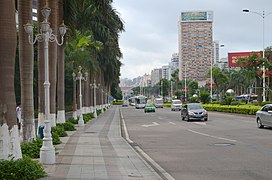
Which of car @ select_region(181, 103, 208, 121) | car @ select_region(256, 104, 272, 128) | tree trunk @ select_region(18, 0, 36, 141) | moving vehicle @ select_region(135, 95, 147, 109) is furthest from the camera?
moving vehicle @ select_region(135, 95, 147, 109)

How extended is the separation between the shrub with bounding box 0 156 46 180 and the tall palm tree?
0.30 meters

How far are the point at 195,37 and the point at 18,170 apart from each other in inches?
4140

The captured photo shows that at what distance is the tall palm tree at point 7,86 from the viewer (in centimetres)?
891

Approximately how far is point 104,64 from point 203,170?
4233cm

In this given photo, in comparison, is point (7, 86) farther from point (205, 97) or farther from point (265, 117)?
point (205, 97)

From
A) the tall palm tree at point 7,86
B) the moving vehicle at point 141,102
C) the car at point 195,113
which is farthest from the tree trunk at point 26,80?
the moving vehicle at point 141,102

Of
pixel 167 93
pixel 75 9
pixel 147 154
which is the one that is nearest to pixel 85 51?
pixel 75 9

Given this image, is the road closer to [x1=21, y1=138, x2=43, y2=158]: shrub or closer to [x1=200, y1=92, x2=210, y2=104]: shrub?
[x1=21, y1=138, x2=43, y2=158]: shrub

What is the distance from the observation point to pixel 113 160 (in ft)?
41.4

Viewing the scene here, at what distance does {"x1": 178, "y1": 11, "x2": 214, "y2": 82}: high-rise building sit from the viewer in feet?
358

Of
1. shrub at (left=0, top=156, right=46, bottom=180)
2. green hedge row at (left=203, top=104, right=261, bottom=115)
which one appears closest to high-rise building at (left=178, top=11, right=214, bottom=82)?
green hedge row at (left=203, top=104, right=261, bottom=115)

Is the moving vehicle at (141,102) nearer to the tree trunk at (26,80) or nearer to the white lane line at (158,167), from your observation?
the white lane line at (158,167)

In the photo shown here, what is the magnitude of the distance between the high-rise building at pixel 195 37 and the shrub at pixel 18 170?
96.6 meters

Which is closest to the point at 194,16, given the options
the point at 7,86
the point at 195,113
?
the point at 195,113
